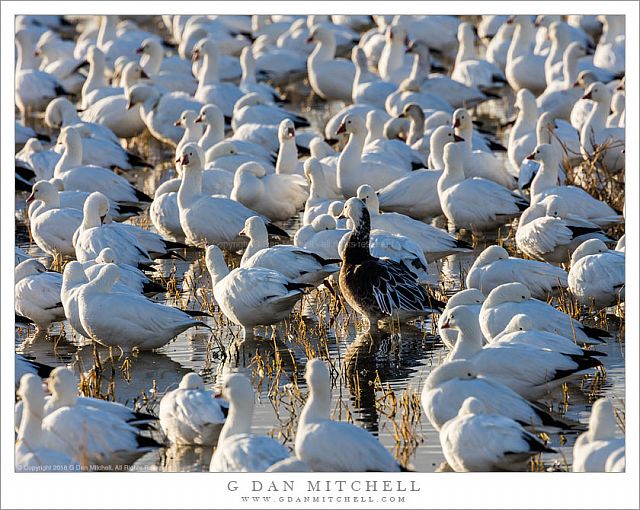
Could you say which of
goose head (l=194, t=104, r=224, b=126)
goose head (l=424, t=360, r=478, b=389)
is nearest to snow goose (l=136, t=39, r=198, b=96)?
goose head (l=194, t=104, r=224, b=126)

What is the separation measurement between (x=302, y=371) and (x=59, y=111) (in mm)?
8620

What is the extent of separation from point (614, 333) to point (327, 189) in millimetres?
3920

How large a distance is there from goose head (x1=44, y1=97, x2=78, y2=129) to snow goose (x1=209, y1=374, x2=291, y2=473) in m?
9.81

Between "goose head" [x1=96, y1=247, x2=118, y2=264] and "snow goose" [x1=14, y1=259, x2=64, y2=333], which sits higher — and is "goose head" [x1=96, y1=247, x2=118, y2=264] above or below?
above

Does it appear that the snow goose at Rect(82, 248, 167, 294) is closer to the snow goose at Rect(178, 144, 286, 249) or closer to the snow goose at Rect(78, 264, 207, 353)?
the snow goose at Rect(78, 264, 207, 353)

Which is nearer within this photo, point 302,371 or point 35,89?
point 302,371

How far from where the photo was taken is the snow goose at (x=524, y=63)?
18.1 metres

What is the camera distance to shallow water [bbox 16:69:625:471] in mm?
6699

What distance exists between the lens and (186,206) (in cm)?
1098

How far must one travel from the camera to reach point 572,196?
10.7m

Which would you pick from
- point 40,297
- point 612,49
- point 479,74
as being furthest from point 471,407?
point 612,49

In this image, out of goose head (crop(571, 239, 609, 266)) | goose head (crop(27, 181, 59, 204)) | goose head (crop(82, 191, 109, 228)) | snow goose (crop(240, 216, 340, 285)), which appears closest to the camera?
snow goose (crop(240, 216, 340, 285))

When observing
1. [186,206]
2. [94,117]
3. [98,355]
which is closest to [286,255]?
[98,355]

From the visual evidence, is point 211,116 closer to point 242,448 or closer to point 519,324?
point 519,324
